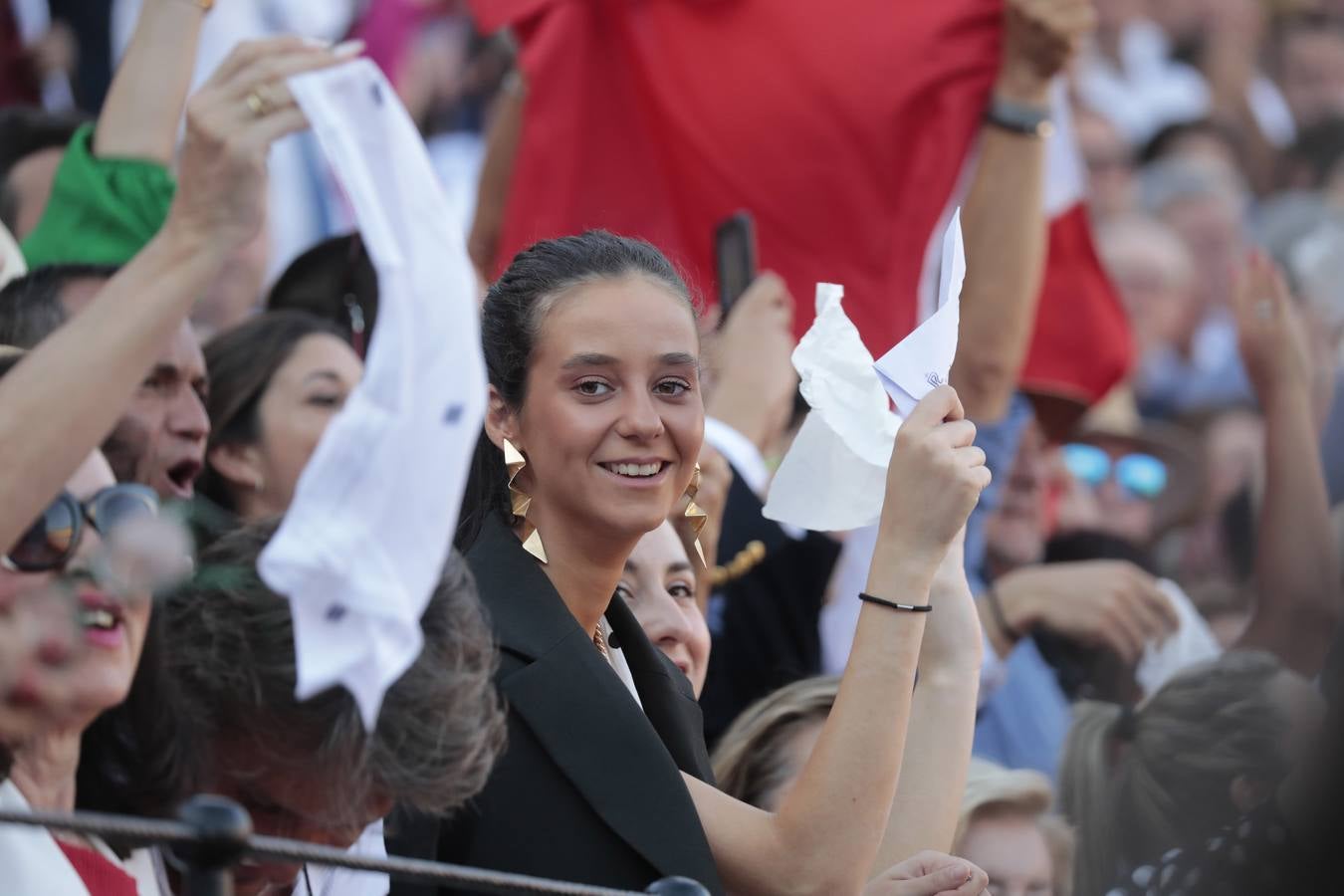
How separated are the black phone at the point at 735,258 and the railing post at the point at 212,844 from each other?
8.84ft

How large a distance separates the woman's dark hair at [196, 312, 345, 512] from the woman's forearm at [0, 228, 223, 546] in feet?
4.69

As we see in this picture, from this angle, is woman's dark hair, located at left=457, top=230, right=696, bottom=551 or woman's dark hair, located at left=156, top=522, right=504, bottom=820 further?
woman's dark hair, located at left=457, top=230, right=696, bottom=551

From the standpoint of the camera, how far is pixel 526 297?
254cm

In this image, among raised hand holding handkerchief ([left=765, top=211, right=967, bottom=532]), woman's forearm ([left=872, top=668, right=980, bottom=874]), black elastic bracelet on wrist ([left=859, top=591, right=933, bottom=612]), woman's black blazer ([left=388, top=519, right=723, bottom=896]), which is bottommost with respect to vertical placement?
woman's forearm ([left=872, top=668, right=980, bottom=874])

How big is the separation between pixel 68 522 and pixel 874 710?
0.90m

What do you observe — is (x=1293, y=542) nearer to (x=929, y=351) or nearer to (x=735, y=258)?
(x=735, y=258)

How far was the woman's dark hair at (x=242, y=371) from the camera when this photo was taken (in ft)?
12.2

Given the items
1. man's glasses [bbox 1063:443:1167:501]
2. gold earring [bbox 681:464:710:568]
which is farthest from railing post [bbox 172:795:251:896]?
man's glasses [bbox 1063:443:1167:501]

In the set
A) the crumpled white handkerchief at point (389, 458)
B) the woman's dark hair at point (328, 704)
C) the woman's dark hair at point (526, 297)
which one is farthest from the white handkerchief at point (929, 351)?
the crumpled white handkerchief at point (389, 458)

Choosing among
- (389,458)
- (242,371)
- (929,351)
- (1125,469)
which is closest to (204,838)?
(389,458)

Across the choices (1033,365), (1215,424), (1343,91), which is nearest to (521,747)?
(1033,365)

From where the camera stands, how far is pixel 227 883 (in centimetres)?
168

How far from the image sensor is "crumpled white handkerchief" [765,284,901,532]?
2604 millimetres

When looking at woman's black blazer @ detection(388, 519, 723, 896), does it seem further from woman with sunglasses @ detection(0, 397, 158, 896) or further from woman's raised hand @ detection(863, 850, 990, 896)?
woman with sunglasses @ detection(0, 397, 158, 896)
